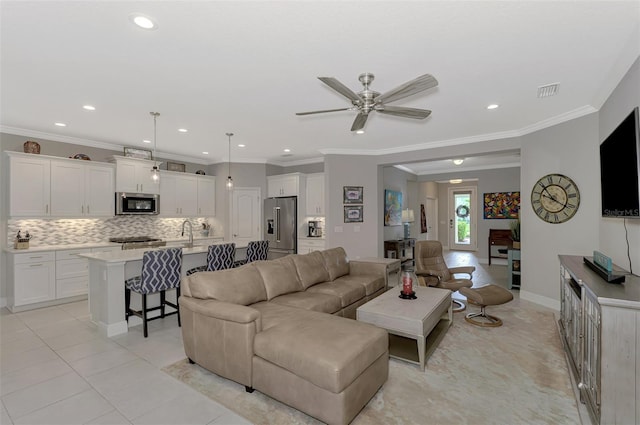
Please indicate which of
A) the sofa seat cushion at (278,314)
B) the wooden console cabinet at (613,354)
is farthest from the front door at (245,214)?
the wooden console cabinet at (613,354)

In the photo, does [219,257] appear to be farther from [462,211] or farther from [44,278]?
[462,211]

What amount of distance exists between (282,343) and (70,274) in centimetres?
471

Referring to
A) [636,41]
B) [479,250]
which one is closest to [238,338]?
[636,41]

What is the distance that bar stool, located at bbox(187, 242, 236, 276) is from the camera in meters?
4.16

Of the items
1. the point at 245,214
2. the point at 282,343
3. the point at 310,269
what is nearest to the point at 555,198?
the point at 310,269

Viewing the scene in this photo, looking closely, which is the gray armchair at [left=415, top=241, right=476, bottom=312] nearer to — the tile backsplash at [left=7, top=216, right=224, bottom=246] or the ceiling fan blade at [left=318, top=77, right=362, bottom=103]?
the ceiling fan blade at [left=318, top=77, right=362, bottom=103]

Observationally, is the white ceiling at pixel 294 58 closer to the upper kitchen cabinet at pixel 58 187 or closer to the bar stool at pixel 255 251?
the upper kitchen cabinet at pixel 58 187

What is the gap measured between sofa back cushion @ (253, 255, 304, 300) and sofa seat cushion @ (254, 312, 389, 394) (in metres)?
0.94

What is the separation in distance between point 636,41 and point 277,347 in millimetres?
3670

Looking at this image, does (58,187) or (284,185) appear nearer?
(58,187)

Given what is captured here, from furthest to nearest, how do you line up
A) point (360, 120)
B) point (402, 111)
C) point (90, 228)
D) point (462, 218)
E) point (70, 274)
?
point (462, 218) < point (90, 228) < point (70, 274) < point (360, 120) < point (402, 111)

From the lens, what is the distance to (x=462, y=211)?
1145cm

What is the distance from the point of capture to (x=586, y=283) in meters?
2.16

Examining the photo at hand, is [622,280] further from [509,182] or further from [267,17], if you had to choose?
[509,182]
